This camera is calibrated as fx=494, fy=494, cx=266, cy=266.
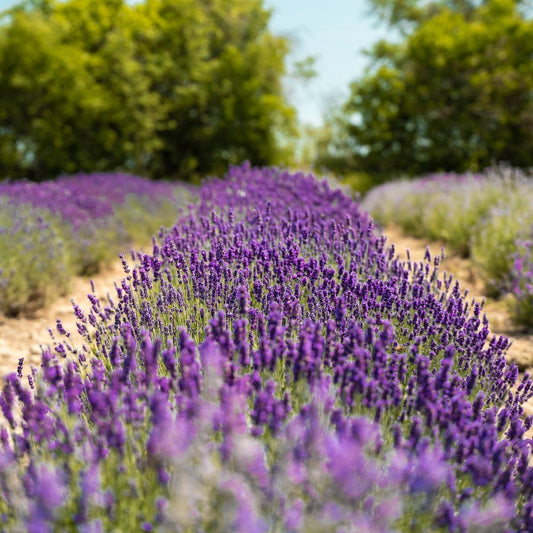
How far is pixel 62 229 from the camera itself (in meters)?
6.09

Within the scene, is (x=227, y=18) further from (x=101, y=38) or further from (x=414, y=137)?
(x=414, y=137)

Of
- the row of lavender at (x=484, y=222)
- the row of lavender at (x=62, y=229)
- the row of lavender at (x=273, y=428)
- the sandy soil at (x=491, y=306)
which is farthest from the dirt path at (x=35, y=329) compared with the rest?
the row of lavender at (x=484, y=222)

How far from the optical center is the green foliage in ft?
40.2

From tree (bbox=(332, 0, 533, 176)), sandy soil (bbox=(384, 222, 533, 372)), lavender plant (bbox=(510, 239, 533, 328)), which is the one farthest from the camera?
tree (bbox=(332, 0, 533, 176))

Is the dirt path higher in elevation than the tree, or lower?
lower

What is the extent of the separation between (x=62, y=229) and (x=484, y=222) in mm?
5308

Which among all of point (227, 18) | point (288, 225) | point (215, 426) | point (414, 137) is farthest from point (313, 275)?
point (227, 18)

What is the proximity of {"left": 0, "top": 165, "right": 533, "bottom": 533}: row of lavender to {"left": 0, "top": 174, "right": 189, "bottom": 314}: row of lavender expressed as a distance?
2.76 m

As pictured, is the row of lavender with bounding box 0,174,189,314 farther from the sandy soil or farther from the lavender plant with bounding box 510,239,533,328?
the lavender plant with bounding box 510,239,533,328

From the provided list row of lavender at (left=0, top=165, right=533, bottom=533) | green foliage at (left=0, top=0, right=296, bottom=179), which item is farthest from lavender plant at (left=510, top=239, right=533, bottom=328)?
green foliage at (left=0, top=0, right=296, bottom=179)

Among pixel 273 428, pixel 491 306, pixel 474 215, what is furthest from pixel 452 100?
pixel 273 428

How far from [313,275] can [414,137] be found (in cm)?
1567

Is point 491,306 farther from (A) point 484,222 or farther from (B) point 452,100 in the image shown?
(B) point 452,100

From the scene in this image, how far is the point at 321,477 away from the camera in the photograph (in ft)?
4.55
